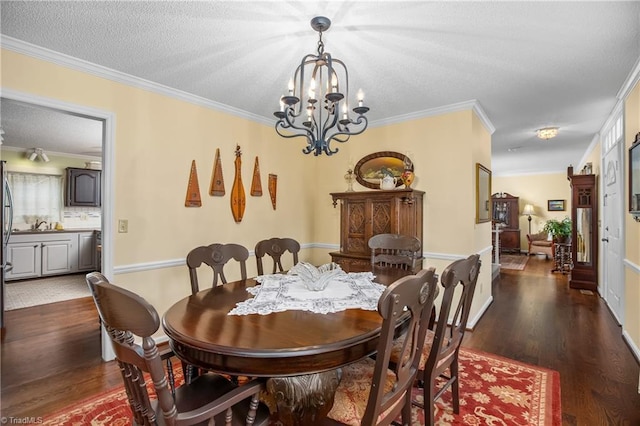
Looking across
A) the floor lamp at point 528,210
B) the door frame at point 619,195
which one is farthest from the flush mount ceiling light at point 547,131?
the floor lamp at point 528,210

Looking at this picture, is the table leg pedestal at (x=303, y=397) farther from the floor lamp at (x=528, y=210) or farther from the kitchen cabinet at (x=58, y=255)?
the floor lamp at (x=528, y=210)

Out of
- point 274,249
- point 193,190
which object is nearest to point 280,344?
point 274,249

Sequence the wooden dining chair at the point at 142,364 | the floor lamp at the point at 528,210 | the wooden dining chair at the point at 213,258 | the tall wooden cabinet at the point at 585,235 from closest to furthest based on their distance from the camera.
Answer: the wooden dining chair at the point at 142,364
the wooden dining chair at the point at 213,258
the tall wooden cabinet at the point at 585,235
the floor lamp at the point at 528,210

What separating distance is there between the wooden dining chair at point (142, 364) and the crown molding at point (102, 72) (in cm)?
217

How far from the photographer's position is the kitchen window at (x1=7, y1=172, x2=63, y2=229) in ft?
19.5

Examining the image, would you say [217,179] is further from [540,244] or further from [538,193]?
[538,193]

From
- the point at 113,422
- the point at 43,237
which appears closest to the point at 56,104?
the point at 113,422

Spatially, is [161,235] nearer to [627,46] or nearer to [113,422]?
[113,422]

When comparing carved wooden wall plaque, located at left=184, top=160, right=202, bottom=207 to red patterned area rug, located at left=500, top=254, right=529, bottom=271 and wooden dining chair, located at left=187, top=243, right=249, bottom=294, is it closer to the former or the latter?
wooden dining chair, located at left=187, top=243, right=249, bottom=294

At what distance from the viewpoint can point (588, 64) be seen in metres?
2.58

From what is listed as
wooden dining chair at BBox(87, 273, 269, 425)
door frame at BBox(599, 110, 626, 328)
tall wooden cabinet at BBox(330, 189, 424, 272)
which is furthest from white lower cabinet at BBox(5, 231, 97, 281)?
door frame at BBox(599, 110, 626, 328)

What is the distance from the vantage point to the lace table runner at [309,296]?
170 centimetres

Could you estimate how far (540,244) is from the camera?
8258mm

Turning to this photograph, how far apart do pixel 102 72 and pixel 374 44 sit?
87.9 inches
